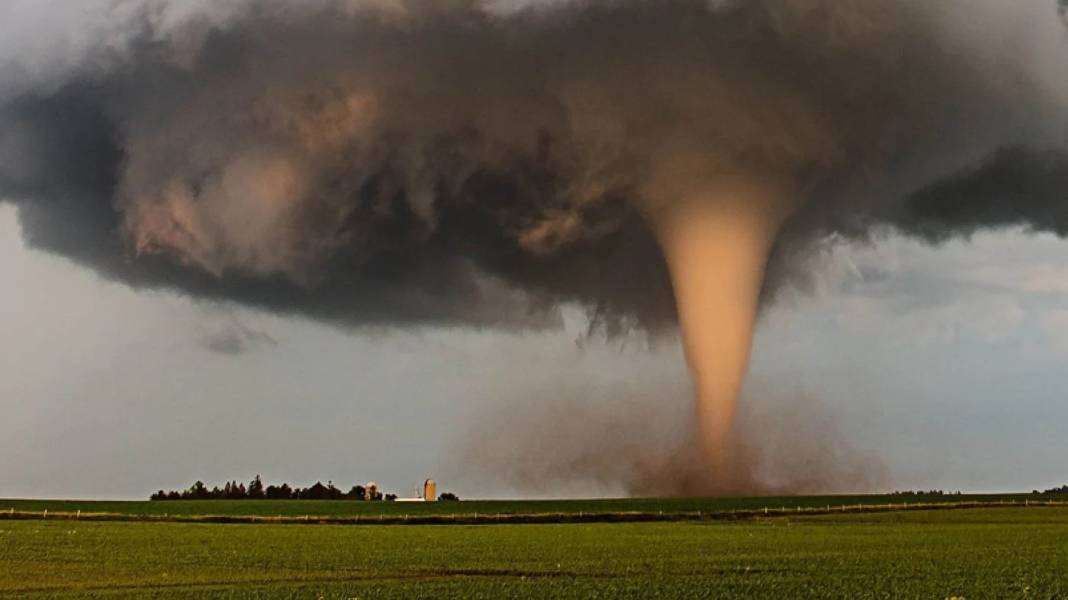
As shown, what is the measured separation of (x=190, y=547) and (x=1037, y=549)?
44.2 metres

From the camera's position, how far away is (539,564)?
4684 centimetres

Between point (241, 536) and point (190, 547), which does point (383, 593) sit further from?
point (241, 536)

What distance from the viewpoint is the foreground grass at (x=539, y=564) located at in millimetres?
35281

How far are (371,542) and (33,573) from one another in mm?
23807

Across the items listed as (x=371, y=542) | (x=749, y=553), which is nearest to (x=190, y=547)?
(x=371, y=542)

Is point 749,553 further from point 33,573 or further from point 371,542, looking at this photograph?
point 33,573

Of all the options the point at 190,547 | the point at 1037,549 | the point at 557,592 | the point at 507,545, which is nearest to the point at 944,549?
the point at 1037,549

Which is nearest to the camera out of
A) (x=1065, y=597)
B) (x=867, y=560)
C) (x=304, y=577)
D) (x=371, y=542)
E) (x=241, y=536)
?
(x=1065, y=597)

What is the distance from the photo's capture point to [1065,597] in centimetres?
3219

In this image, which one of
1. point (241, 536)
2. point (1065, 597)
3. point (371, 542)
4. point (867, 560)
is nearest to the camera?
point (1065, 597)

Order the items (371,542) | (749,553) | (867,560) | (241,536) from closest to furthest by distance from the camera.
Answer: (867,560) → (749,553) → (371,542) → (241,536)

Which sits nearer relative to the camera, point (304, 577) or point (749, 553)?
point (304, 577)

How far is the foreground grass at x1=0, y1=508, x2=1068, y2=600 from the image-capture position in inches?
1389

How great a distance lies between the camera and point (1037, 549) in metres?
55.6
